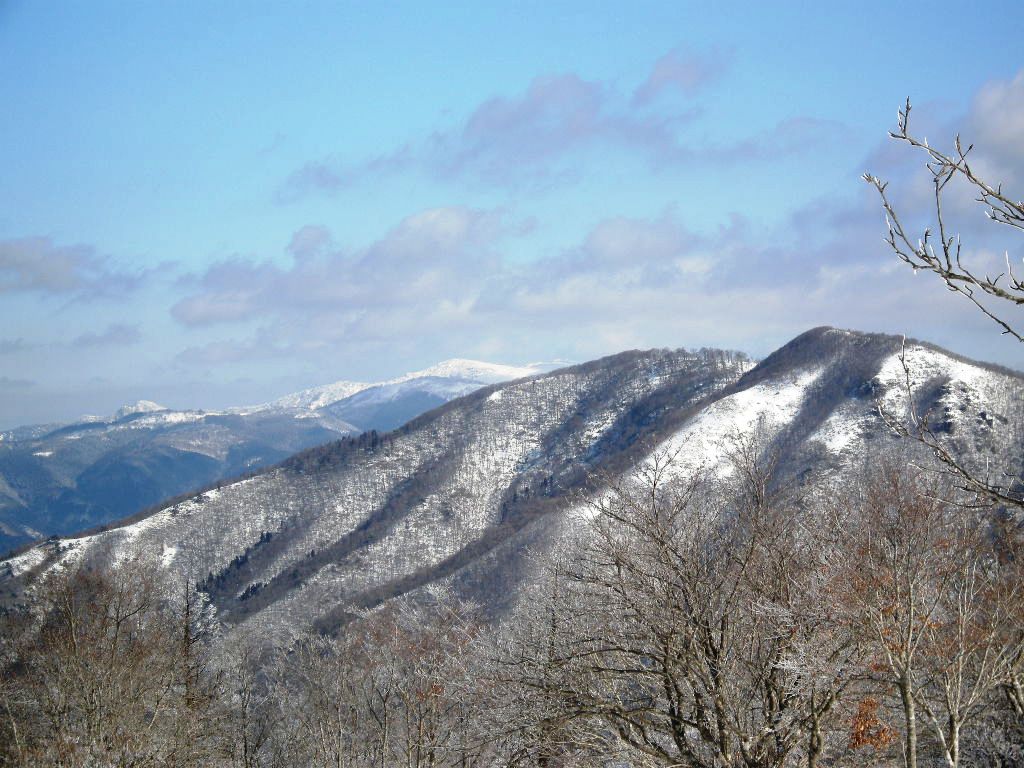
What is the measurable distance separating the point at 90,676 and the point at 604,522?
20.1 meters

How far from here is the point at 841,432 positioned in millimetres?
133125

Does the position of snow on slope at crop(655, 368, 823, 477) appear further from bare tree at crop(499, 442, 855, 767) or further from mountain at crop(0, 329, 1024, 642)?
bare tree at crop(499, 442, 855, 767)

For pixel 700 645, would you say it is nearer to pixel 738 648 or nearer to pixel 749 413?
pixel 738 648

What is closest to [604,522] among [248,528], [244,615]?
[244,615]

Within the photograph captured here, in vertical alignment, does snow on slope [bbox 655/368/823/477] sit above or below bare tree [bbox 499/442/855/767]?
above

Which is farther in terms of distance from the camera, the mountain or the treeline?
the mountain

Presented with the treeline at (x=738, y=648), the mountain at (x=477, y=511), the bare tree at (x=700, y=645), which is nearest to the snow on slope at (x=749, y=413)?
the mountain at (x=477, y=511)

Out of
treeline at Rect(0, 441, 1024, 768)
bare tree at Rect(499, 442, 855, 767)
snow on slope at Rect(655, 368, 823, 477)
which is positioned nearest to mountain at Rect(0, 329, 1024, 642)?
snow on slope at Rect(655, 368, 823, 477)

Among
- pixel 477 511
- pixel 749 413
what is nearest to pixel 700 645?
pixel 749 413

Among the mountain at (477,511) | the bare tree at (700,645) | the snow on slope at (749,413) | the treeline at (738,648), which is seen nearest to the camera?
the bare tree at (700,645)

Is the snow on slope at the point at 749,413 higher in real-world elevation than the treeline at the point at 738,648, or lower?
higher

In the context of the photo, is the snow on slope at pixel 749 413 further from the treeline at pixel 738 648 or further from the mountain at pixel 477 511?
the treeline at pixel 738 648

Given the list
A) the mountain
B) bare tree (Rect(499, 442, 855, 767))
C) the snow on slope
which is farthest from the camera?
the snow on slope

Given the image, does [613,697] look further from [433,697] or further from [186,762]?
[186,762]
